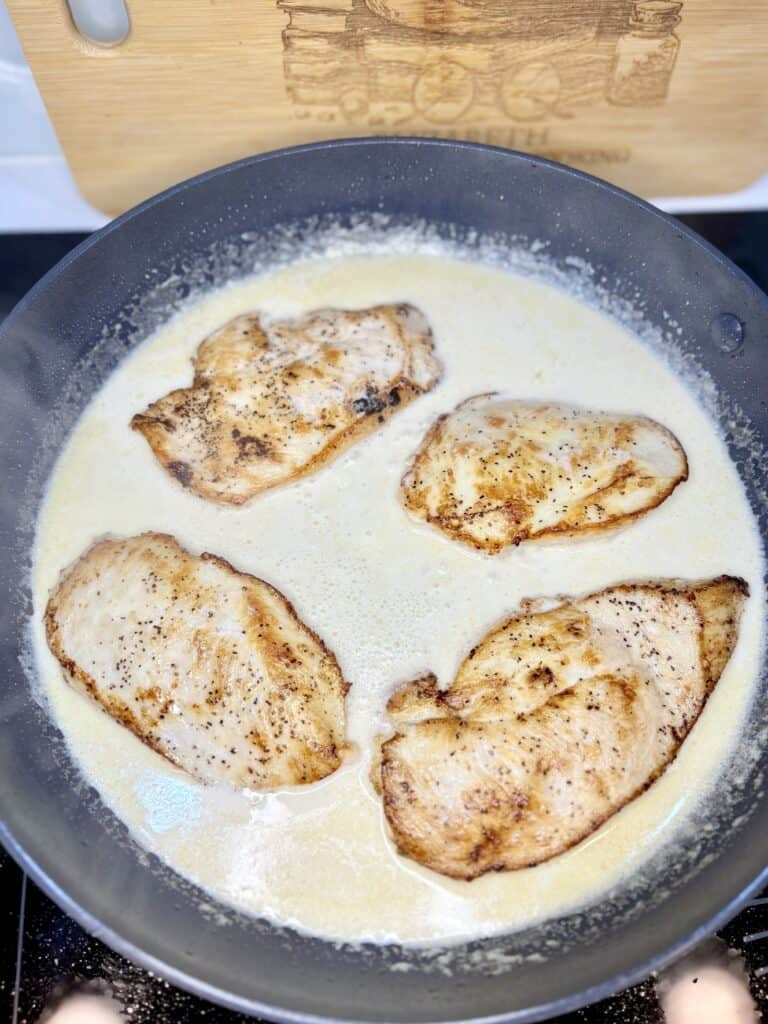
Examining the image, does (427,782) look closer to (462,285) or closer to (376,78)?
(462,285)

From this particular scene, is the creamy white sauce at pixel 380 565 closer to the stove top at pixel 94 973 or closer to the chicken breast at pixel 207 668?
the chicken breast at pixel 207 668

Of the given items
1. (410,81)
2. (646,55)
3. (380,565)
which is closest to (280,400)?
(380,565)

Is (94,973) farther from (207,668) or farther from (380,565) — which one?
(380,565)

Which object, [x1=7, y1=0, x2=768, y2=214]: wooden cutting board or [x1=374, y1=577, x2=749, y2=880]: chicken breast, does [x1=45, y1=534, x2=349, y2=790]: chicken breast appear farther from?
[x1=7, y1=0, x2=768, y2=214]: wooden cutting board

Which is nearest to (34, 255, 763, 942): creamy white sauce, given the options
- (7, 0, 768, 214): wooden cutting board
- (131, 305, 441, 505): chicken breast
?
(131, 305, 441, 505): chicken breast

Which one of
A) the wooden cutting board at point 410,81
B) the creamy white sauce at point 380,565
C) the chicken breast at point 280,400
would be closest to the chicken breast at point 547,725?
the creamy white sauce at point 380,565
